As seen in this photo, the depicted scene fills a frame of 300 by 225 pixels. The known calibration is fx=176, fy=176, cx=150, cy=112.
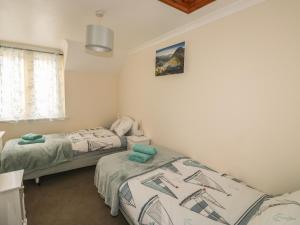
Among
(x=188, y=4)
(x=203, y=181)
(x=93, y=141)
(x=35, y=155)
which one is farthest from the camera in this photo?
(x=93, y=141)

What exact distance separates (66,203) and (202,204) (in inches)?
68.7

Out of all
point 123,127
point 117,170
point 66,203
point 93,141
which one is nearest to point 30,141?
point 93,141

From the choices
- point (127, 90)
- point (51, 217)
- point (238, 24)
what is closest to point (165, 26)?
point (238, 24)

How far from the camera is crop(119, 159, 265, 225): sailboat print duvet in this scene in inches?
51.6

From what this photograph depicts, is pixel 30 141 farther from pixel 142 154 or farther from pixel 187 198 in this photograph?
pixel 187 198

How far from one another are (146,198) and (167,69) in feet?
6.09

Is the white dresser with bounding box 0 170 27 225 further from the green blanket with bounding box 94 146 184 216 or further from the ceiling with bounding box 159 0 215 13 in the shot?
the ceiling with bounding box 159 0 215 13

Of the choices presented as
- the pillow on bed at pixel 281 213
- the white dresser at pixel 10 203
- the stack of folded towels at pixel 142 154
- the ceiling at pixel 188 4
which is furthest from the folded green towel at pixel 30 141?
the pillow on bed at pixel 281 213

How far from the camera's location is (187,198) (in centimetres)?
151

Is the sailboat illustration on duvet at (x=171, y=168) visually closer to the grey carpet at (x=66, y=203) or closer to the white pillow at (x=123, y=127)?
the grey carpet at (x=66, y=203)

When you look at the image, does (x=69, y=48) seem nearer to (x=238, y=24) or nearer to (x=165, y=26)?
(x=165, y=26)

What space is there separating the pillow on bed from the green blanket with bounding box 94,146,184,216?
117cm

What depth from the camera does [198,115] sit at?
92.4 inches

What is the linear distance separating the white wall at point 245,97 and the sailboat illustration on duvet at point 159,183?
0.75m
